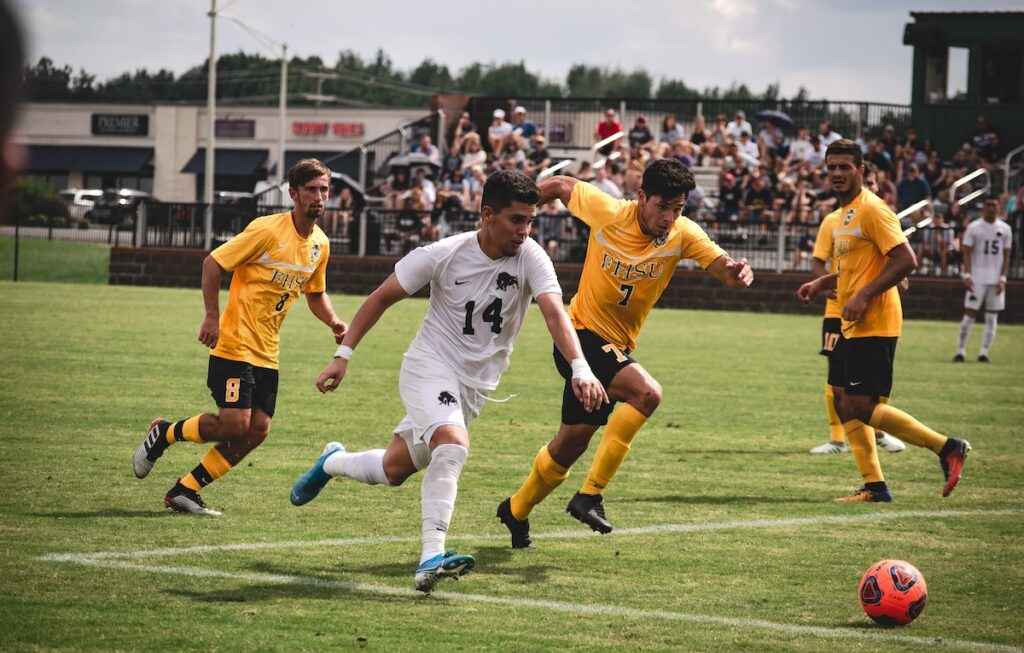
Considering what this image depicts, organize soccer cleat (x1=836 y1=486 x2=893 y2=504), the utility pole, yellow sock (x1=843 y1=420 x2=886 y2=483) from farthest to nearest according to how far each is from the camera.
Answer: the utility pole < yellow sock (x1=843 y1=420 x2=886 y2=483) < soccer cleat (x1=836 y1=486 x2=893 y2=504)

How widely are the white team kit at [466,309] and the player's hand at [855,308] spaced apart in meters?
3.00

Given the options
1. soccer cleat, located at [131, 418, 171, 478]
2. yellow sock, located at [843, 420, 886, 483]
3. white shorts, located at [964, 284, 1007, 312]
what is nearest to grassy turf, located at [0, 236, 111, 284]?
white shorts, located at [964, 284, 1007, 312]

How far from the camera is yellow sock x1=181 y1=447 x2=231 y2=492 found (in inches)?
320

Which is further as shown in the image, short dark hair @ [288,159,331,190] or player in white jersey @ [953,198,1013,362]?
player in white jersey @ [953,198,1013,362]

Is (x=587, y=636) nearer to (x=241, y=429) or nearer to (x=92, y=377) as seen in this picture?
(x=241, y=429)

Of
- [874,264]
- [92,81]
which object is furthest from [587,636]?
[92,81]

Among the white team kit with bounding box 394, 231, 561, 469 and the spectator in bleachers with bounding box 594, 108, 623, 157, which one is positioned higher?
the spectator in bleachers with bounding box 594, 108, 623, 157

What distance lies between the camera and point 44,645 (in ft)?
16.6

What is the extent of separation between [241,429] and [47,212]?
43.4 metres

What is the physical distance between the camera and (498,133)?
127 feet

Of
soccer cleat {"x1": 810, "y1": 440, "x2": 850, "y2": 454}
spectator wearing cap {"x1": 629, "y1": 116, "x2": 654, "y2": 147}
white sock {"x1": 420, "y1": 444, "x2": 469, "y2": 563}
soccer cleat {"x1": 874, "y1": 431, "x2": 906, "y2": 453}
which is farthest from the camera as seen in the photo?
spectator wearing cap {"x1": 629, "y1": 116, "x2": 654, "y2": 147}

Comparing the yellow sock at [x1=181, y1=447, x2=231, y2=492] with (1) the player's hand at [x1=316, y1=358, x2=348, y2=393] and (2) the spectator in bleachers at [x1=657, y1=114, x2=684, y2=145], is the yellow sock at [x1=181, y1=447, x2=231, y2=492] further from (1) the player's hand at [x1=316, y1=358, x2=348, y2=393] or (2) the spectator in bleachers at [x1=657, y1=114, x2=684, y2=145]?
(2) the spectator in bleachers at [x1=657, y1=114, x2=684, y2=145]

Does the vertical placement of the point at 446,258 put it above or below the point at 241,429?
above

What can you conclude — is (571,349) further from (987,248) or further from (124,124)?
(124,124)
